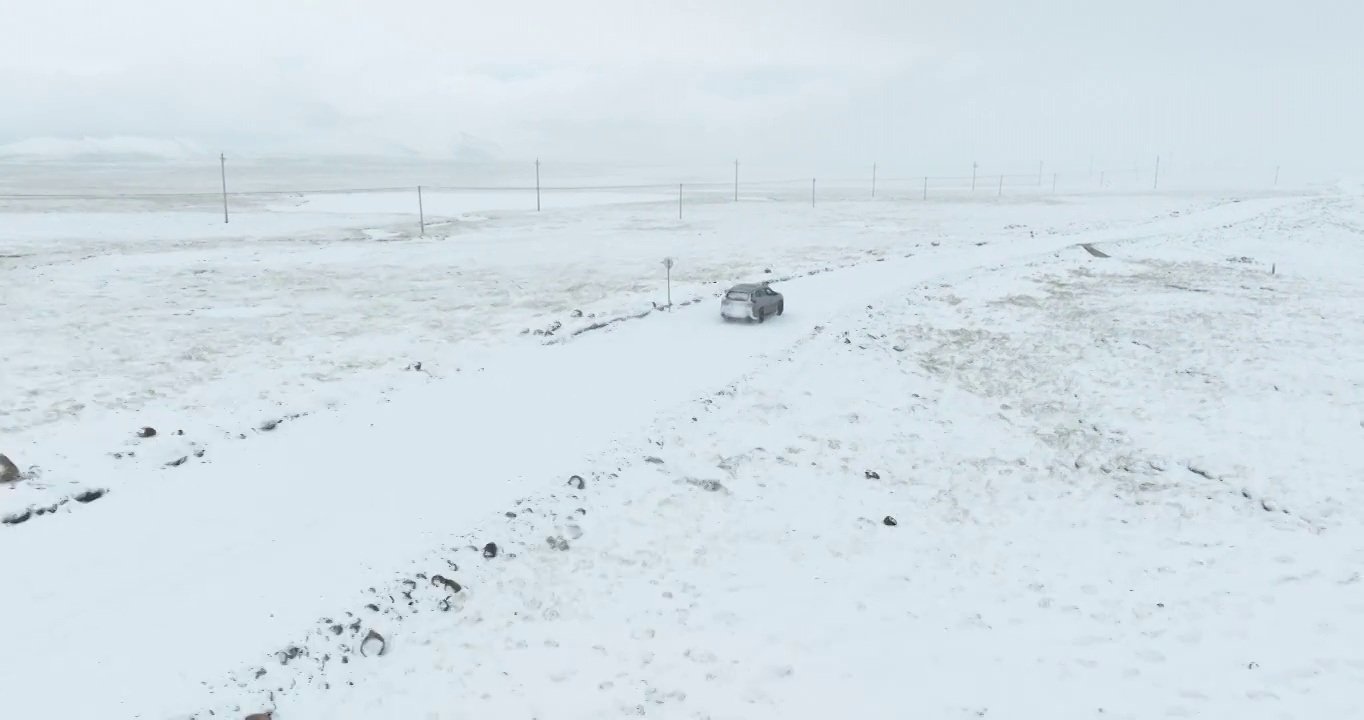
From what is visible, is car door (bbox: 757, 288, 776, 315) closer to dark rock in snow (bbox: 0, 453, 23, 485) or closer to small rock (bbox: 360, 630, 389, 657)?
small rock (bbox: 360, 630, 389, 657)

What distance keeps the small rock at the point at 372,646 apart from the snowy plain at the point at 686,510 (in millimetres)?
148

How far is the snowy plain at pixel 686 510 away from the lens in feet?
33.3

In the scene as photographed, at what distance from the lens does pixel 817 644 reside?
438 inches

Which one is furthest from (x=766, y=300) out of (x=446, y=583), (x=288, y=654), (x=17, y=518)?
(x=17, y=518)

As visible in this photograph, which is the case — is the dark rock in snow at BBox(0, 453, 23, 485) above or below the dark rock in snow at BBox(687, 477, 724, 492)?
above

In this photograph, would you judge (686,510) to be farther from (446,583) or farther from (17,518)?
(17,518)

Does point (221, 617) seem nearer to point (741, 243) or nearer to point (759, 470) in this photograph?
point (759, 470)

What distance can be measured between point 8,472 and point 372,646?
9.50 m

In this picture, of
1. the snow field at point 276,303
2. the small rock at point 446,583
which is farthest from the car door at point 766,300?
the small rock at point 446,583

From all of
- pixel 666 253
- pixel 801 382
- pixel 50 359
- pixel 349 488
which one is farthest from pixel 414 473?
pixel 666 253

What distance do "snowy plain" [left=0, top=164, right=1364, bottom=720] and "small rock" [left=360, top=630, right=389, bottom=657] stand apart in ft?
0.48

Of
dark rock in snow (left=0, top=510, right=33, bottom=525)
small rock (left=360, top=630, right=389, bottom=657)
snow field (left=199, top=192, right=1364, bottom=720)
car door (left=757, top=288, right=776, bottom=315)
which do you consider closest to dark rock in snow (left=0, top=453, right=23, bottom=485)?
dark rock in snow (left=0, top=510, right=33, bottom=525)

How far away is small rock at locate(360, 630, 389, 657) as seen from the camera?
1045cm

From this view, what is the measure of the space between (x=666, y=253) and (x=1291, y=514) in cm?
4280
